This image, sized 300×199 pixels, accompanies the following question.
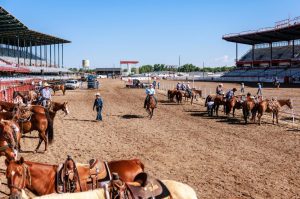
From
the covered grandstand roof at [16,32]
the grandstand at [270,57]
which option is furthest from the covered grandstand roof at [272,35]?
the covered grandstand roof at [16,32]

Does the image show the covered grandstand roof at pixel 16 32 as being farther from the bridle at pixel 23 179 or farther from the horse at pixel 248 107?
the bridle at pixel 23 179

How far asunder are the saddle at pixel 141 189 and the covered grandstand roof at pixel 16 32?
147 feet

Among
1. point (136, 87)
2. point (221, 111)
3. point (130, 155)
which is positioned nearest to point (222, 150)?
point (130, 155)

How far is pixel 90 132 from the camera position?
1545 cm

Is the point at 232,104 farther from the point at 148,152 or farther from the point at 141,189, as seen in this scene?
the point at 141,189

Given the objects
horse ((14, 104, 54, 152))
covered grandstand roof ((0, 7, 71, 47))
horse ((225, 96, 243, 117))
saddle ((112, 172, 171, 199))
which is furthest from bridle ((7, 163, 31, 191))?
covered grandstand roof ((0, 7, 71, 47))

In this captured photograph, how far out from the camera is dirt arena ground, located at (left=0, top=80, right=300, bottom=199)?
8602 millimetres

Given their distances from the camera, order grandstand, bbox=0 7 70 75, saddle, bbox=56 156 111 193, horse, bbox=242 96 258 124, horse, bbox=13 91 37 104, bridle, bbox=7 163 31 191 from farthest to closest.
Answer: grandstand, bbox=0 7 70 75 < horse, bbox=13 91 37 104 < horse, bbox=242 96 258 124 < saddle, bbox=56 156 111 193 < bridle, bbox=7 163 31 191

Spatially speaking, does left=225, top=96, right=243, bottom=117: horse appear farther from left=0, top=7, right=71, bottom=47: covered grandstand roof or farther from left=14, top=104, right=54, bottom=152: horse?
left=0, top=7, right=71, bottom=47: covered grandstand roof

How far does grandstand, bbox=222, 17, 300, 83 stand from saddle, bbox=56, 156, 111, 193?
54.3 meters

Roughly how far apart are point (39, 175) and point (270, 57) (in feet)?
247

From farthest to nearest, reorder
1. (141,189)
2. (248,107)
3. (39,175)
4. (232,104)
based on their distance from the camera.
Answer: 1. (232,104)
2. (248,107)
3. (39,175)
4. (141,189)

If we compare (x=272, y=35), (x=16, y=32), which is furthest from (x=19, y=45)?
(x=272, y=35)

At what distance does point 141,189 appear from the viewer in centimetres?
473
